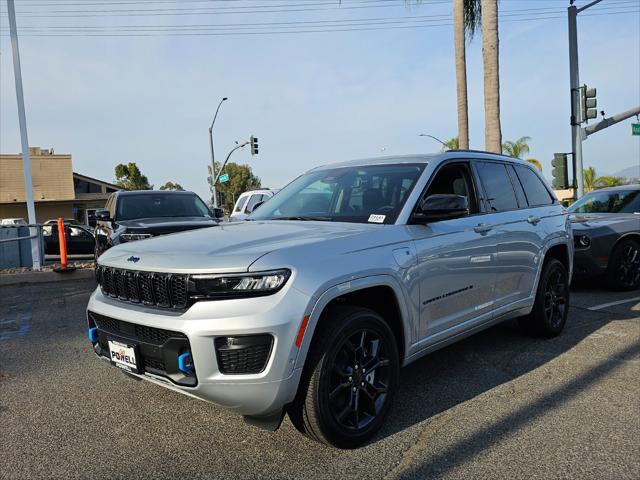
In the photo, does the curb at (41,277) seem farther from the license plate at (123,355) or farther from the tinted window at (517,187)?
the tinted window at (517,187)

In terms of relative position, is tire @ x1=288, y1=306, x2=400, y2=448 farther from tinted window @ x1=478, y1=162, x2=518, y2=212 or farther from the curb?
the curb

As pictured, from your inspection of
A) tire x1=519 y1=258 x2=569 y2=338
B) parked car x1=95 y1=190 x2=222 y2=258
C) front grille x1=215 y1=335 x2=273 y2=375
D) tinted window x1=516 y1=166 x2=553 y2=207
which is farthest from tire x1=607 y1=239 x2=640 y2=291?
front grille x1=215 y1=335 x2=273 y2=375

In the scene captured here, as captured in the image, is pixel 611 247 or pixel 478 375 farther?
pixel 611 247

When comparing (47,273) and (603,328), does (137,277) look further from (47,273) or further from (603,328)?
(47,273)

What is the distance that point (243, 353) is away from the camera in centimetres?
265

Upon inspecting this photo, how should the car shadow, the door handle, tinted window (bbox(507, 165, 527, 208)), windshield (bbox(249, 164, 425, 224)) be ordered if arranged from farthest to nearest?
tinted window (bbox(507, 165, 527, 208)) → the door handle → windshield (bbox(249, 164, 425, 224)) → the car shadow

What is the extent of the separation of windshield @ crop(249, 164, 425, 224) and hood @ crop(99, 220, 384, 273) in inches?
8.9

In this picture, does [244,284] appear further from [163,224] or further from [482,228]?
[163,224]

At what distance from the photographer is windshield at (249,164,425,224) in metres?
3.72

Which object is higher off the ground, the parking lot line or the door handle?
the door handle

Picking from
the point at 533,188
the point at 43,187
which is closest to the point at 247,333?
the point at 533,188

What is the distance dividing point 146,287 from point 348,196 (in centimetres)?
171

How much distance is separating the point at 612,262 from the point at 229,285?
669 cm

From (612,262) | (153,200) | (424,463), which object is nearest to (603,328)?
(612,262)
